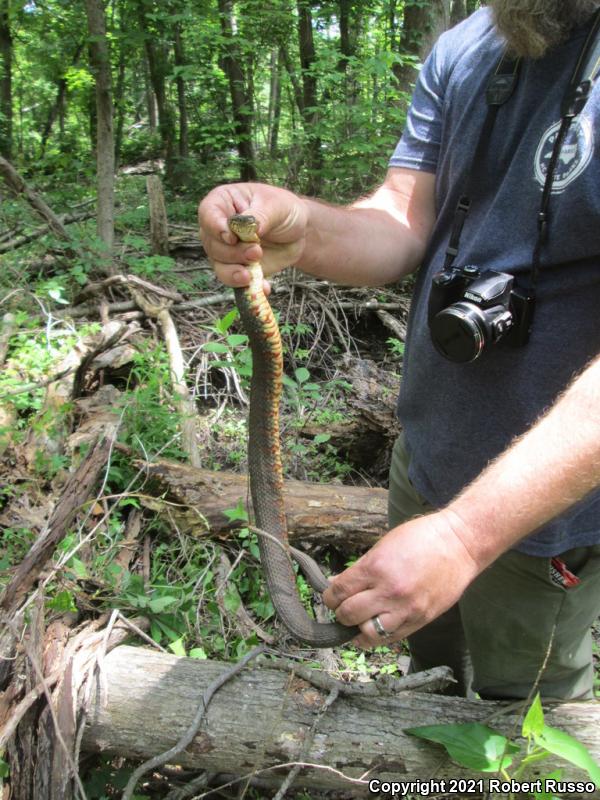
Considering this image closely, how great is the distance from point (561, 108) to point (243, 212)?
79 centimetres

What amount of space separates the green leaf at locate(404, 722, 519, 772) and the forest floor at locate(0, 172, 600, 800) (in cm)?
72

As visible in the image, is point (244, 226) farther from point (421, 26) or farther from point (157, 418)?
point (421, 26)

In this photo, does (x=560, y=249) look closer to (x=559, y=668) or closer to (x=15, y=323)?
(x=559, y=668)

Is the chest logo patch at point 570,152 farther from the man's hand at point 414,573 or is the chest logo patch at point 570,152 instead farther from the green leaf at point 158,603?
the green leaf at point 158,603

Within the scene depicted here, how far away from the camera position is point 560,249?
1.40 m

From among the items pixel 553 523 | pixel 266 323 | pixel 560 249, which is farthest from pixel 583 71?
pixel 553 523

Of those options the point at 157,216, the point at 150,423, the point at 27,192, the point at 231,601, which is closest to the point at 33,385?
the point at 150,423

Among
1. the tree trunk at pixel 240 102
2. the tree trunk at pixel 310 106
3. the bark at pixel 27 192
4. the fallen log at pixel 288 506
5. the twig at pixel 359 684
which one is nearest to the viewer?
the twig at pixel 359 684

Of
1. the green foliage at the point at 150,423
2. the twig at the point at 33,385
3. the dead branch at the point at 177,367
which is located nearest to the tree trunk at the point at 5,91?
the dead branch at the point at 177,367

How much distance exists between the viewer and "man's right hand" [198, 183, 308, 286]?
4.74 ft

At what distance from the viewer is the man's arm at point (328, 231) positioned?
1477mm

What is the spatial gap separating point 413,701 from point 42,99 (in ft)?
58.4

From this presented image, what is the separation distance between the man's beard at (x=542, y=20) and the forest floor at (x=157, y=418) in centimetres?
141

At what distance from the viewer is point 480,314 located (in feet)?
4.70
